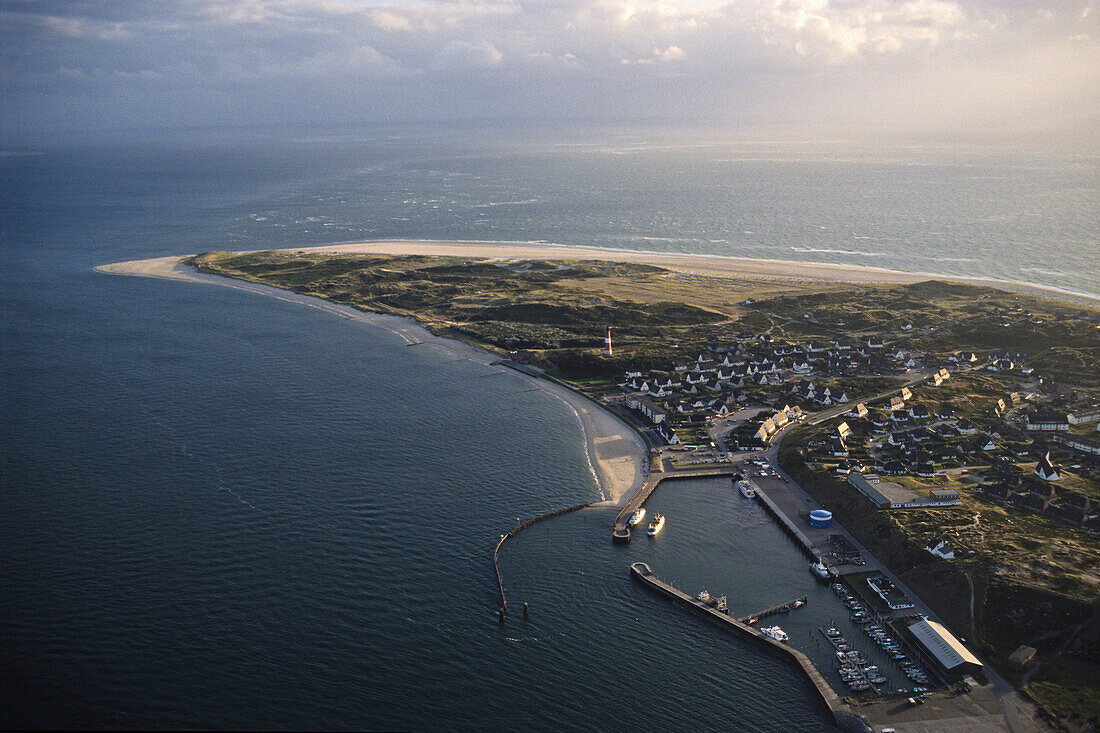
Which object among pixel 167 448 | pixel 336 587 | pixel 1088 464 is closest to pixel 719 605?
pixel 336 587

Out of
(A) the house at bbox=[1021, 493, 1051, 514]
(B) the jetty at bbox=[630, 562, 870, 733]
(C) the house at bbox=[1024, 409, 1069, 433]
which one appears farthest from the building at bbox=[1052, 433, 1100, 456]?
(B) the jetty at bbox=[630, 562, 870, 733]

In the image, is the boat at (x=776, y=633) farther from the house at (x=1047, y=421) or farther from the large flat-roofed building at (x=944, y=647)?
the house at (x=1047, y=421)

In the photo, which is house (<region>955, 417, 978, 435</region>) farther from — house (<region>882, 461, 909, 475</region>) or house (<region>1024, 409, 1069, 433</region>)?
house (<region>882, 461, 909, 475</region>)

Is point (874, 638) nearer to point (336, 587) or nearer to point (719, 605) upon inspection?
point (719, 605)

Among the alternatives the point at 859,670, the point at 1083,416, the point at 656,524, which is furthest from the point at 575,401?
the point at 1083,416

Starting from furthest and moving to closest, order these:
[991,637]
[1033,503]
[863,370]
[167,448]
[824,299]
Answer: [824,299] → [863,370] → [167,448] → [1033,503] → [991,637]
